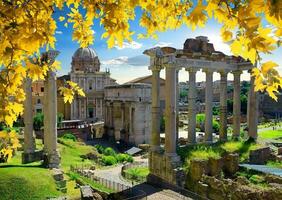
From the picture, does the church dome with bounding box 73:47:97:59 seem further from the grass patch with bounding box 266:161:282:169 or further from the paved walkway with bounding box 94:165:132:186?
the grass patch with bounding box 266:161:282:169

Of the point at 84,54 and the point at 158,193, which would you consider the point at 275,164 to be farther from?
the point at 84,54

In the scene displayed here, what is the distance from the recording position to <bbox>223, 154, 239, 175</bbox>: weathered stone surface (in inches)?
773

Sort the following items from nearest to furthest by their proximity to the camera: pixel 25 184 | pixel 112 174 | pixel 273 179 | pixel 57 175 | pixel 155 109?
pixel 273 179, pixel 25 184, pixel 57 175, pixel 155 109, pixel 112 174

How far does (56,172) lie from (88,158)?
13.2 metres

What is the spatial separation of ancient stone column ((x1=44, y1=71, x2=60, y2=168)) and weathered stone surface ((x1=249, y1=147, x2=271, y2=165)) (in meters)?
12.2

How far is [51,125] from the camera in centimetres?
2314

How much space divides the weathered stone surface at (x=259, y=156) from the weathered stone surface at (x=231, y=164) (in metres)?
2.39

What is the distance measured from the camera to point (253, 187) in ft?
52.6

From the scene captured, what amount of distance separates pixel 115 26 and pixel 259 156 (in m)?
19.0

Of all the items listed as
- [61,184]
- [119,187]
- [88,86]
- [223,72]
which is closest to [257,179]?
[119,187]

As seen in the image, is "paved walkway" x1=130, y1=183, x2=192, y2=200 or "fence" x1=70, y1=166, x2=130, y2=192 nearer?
"paved walkway" x1=130, y1=183, x2=192, y2=200

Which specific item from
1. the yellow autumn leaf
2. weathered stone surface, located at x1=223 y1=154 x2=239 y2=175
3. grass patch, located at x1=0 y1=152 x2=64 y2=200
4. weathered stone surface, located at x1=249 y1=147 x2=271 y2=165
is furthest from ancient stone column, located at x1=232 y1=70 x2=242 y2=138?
the yellow autumn leaf

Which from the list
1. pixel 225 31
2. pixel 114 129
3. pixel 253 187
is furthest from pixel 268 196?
pixel 114 129

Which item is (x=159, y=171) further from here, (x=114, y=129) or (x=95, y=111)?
(x=95, y=111)
